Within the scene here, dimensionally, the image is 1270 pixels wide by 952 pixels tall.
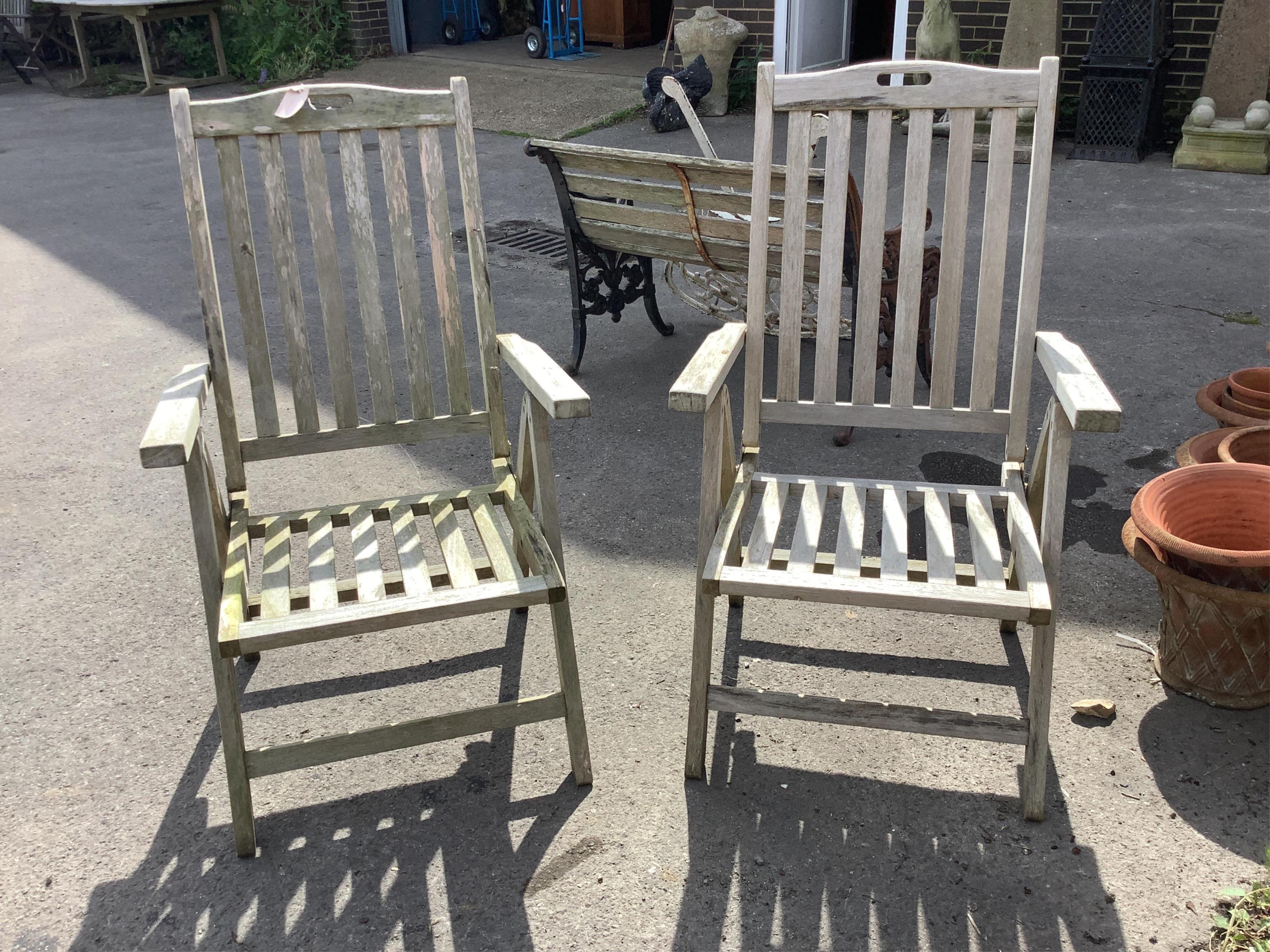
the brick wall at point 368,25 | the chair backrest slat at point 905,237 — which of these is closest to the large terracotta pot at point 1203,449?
the chair backrest slat at point 905,237

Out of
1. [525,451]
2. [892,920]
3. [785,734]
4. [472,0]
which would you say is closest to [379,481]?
[525,451]

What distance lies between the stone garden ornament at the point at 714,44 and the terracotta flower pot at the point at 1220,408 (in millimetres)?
6381

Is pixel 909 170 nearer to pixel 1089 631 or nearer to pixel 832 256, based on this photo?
pixel 832 256

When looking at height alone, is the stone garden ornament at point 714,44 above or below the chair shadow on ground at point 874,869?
above

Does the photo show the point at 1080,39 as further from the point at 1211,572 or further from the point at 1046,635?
the point at 1046,635

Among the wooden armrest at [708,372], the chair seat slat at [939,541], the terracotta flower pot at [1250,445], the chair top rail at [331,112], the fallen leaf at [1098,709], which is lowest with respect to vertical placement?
the fallen leaf at [1098,709]

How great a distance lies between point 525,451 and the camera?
247 centimetres

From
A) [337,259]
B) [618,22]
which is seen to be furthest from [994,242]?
[618,22]

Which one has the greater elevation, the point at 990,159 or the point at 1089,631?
the point at 990,159

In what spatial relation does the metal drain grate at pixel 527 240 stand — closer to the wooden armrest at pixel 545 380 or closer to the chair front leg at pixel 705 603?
the wooden armrest at pixel 545 380

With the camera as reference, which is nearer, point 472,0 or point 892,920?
point 892,920

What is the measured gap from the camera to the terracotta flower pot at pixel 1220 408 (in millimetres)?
2979

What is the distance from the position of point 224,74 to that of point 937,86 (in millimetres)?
10906

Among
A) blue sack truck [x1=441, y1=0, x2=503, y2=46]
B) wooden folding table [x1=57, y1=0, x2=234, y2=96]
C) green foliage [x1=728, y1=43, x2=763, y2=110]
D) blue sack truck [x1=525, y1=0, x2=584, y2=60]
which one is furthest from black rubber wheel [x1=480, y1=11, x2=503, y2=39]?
green foliage [x1=728, y1=43, x2=763, y2=110]
